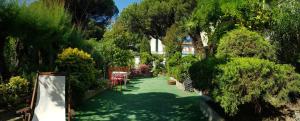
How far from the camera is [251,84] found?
6.91 m

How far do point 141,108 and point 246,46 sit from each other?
340cm

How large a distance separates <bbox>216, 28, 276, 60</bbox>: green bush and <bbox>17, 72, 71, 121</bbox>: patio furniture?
361 cm

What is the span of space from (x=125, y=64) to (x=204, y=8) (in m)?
12.4

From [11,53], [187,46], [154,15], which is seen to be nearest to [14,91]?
[11,53]

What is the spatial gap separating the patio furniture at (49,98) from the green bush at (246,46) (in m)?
3.61

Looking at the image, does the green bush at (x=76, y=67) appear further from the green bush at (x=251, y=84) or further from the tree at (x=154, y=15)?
the tree at (x=154, y=15)

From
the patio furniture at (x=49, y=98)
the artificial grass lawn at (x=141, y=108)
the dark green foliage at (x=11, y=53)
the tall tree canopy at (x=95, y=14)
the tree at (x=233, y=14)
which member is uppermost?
the tall tree canopy at (x=95, y=14)

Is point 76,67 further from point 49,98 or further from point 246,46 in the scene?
point 246,46

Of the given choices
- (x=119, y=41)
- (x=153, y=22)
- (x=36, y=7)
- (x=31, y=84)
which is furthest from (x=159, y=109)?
(x=153, y=22)

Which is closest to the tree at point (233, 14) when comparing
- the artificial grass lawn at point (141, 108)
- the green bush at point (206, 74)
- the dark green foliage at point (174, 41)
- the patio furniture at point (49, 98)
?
the green bush at point (206, 74)

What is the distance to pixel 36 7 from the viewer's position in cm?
1088

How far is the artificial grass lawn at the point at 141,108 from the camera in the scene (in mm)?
9320

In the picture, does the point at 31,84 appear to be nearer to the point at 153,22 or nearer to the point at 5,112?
the point at 5,112

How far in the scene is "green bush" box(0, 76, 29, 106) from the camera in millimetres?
8891
